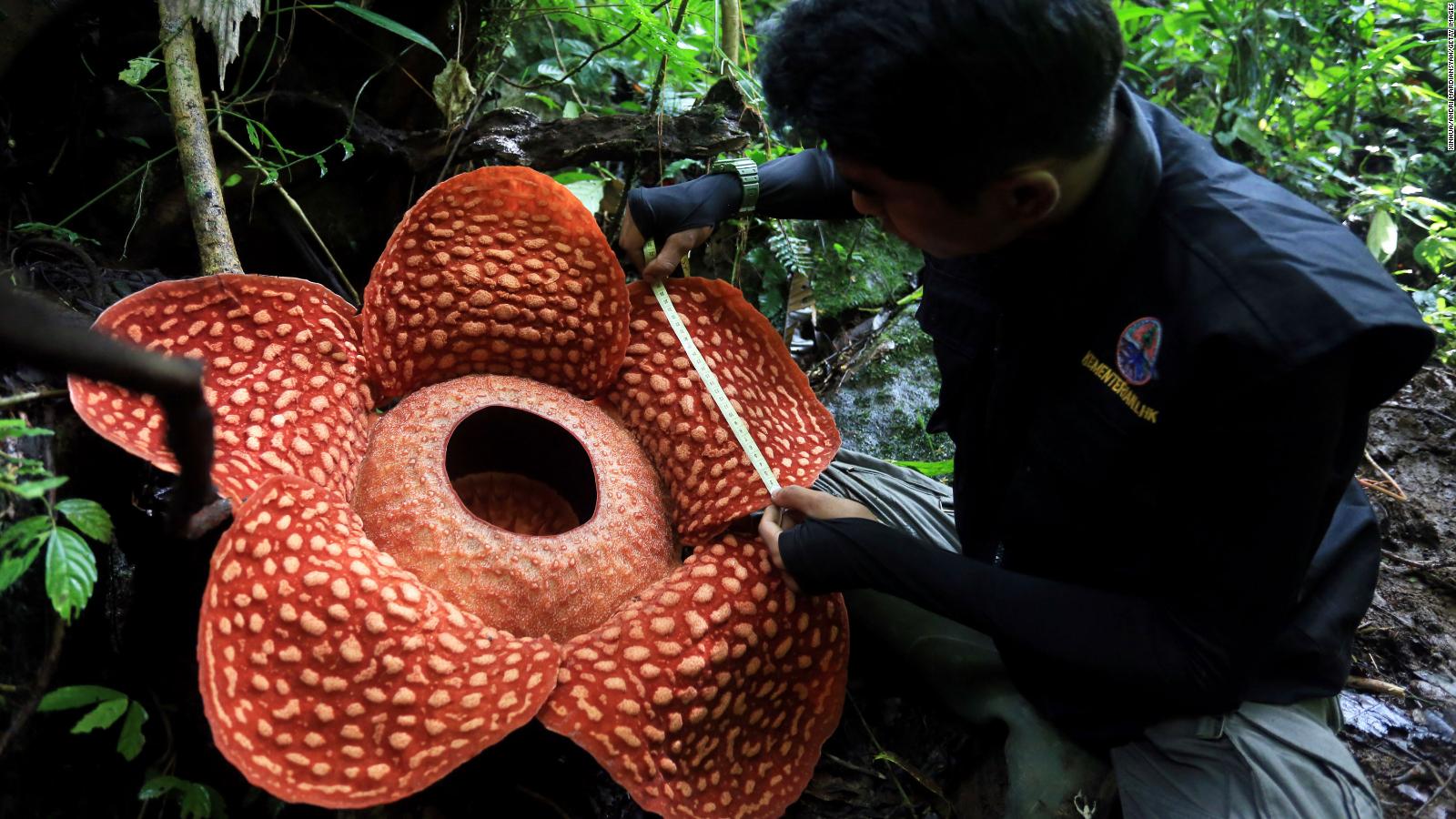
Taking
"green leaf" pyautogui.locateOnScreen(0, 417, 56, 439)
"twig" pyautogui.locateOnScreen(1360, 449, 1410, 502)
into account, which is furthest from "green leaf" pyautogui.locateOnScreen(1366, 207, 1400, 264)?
"green leaf" pyautogui.locateOnScreen(0, 417, 56, 439)

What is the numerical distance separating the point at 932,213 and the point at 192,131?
188 cm

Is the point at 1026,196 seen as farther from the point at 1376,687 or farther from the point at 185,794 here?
the point at 1376,687

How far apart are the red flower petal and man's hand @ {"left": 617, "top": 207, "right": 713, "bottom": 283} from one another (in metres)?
0.39

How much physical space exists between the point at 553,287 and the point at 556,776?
1.19 metres

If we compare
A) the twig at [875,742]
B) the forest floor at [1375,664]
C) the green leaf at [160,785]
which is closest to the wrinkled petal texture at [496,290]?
the green leaf at [160,785]

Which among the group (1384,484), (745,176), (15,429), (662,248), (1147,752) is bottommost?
(1384,484)

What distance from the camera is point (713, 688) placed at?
6.72 ft

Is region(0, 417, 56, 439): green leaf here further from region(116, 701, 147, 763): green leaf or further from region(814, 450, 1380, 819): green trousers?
region(814, 450, 1380, 819): green trousers

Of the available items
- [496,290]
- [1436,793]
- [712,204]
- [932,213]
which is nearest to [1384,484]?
[1436,793]

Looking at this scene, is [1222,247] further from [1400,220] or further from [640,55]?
[1400,220]

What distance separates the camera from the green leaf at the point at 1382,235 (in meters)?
4.55

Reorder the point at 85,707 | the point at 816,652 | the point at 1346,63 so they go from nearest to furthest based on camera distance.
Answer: the point at 85,707
the point at 816,652
the point at 1346,63

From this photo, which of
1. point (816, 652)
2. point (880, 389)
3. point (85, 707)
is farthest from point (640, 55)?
point (85, 707)

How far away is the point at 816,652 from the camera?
7.47 feet
